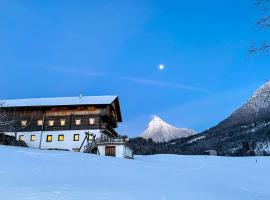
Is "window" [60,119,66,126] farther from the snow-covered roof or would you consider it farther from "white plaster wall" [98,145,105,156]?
"white plaster wall" [98,145,105,156]

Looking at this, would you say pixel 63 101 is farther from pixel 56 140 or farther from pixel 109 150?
pixel 109 150

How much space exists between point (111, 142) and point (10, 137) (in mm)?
20231

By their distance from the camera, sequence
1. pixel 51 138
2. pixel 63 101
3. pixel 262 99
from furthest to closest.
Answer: pixel 63 101
pixel 51 138
pixel 262 99

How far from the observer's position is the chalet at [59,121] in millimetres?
51250

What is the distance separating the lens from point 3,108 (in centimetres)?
5375

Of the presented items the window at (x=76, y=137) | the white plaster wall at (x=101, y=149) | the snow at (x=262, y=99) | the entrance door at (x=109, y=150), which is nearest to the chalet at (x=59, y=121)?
the window at (x=76, y=137)

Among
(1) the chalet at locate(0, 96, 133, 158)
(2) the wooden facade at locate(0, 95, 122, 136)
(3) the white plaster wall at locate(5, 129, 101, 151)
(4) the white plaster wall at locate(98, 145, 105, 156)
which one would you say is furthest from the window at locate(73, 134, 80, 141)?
(4) the white plaster wall at locate(98, 145, 105, 156)

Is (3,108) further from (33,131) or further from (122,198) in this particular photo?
(122,198)

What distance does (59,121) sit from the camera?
173ft

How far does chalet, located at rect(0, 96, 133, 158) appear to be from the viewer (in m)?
51.2

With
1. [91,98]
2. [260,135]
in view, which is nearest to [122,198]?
[91,98]

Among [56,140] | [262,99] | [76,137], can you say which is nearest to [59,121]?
[56,140]

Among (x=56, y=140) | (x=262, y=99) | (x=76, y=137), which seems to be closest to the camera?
(x=262, y=99)

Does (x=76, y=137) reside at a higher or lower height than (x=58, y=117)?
lower
